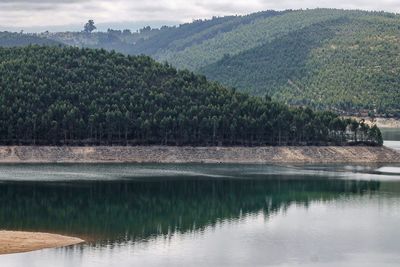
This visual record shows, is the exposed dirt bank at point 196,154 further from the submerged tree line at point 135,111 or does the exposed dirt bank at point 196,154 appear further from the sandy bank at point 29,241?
the sandy bank at point 29,241

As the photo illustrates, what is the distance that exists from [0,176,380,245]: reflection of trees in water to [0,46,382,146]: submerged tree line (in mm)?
31717

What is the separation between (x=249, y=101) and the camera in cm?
17275

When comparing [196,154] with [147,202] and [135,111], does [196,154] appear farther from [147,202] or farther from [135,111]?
[147,202]

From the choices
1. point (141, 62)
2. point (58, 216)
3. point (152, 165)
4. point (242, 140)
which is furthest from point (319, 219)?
point (141, 62)

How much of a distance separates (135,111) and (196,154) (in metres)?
13.5

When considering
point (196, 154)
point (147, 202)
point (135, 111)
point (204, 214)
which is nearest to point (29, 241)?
point (204, 214)

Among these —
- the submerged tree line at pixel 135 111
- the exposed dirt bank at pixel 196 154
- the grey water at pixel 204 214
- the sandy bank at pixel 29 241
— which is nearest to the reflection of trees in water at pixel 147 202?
the grey water at pixel 204 214

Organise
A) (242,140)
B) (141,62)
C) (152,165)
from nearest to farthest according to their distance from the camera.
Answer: (152,165), (242,140), (141,62)

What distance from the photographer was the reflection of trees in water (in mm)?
85125

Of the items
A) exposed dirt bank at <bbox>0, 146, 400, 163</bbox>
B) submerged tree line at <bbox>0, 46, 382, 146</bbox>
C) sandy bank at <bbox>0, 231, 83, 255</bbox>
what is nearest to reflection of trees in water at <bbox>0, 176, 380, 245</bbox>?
sandy bank at <bbox>0, 231, 83, 255</bbox>

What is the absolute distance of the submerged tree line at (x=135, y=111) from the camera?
15438 cm

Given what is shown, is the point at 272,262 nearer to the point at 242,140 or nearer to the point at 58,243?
the point at 58,243

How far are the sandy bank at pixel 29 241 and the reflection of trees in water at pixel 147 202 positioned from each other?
3.37 metres

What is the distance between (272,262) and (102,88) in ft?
338
